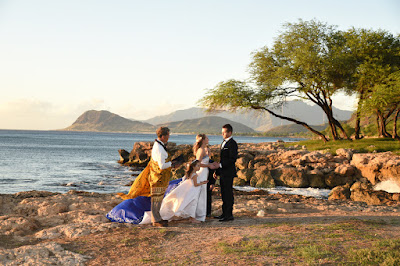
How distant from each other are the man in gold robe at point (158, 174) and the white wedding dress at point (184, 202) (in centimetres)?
31

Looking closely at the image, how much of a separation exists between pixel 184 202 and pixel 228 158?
149cm

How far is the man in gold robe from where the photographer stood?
301 inches

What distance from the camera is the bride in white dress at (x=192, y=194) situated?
833 cm

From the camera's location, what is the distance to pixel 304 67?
31.7 meters

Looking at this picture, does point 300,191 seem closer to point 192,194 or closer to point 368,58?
point 192,194

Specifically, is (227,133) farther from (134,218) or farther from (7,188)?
(7,188)

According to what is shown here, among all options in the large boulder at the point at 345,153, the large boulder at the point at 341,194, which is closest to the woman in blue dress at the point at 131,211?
the large boulder at the point at 341,194

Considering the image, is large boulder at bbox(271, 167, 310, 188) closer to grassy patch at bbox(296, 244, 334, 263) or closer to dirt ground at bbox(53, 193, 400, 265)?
dirt ground at bbox(53, 193, 400, 265)

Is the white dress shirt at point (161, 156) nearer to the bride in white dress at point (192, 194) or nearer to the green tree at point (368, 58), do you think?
the bride in white dress at point (192, 194)

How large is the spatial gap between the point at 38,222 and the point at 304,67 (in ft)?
92.2

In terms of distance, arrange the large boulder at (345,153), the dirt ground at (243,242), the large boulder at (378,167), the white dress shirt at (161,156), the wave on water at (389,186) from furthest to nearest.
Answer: the large boulder at (345,153)
the large boulder at (378,167)
the wave on water at (389,186)
the white dress shirt at (161,156)
the dirt ground at (243,242)

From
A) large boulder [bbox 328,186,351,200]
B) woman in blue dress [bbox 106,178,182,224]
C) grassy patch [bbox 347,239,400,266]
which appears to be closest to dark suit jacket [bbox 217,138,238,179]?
woman in blue dress [bbox 106,178,182,224]

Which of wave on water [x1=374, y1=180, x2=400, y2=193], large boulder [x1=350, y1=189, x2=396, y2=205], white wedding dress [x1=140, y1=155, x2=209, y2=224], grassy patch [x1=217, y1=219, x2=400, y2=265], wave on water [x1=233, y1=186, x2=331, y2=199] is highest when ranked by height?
white wedding dress [x1=140, y1=155, x2=209, y2=224]

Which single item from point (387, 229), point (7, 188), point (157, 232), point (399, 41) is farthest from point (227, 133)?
point (399, 41)
